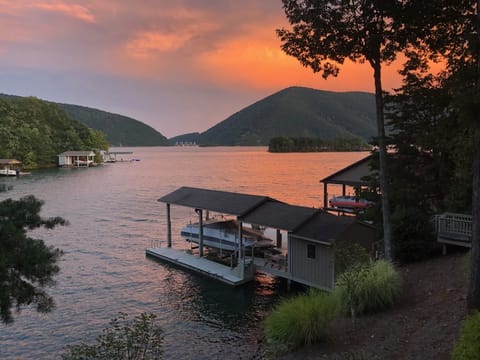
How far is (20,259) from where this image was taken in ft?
25.6

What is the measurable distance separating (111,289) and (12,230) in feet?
49.5

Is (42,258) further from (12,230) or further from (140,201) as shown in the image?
(140,201)

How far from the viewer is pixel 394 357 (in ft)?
28.0

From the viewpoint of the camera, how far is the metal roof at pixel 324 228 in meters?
18.4

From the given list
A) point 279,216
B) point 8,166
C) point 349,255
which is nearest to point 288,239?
point 279,216

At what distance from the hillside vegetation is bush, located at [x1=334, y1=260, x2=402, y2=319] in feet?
378

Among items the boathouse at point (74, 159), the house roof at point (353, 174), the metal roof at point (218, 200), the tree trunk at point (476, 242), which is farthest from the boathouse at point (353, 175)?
the boathouse at point (74, 159)

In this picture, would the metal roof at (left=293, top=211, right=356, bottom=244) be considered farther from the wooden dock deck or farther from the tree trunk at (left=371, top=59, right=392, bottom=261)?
the wooden dock deck

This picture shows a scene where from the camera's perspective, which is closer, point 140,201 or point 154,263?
point 154,263

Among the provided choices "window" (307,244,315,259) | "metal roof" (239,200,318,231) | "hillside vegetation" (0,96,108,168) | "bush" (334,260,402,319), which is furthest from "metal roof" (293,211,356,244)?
"hillside vegetation" (0,96,108,168)

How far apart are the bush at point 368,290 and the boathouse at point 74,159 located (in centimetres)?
12679

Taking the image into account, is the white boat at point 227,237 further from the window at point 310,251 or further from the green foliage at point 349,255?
the green foliage at point 349,255

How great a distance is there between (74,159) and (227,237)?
116 metres

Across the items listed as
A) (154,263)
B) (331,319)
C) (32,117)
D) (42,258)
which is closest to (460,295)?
(331,319)
